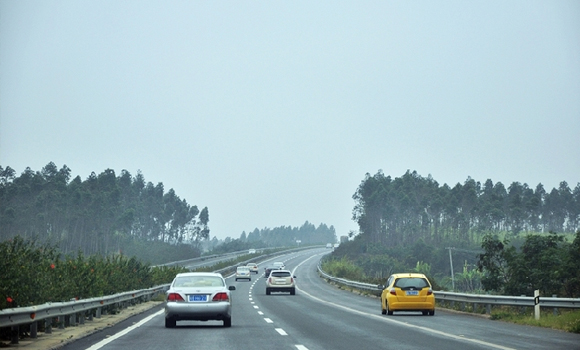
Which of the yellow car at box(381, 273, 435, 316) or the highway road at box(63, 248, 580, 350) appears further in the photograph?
the yellow car at box(381, 273, 435, 316)

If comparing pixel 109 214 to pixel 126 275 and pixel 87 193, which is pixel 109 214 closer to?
pixel 87 193

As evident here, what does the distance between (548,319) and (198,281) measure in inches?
416

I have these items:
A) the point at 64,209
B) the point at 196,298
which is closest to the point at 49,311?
the point at 196,298

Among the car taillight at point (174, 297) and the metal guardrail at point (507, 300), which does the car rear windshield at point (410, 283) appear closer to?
the metal guardrail at point (507, 300)

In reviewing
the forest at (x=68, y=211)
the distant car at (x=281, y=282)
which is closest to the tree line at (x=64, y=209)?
the forest at (x=68, y=211)

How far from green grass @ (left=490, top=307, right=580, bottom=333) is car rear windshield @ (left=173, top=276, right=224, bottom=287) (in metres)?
Result: 9.31

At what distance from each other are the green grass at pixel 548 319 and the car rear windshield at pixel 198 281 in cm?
931

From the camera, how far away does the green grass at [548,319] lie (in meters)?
19.9

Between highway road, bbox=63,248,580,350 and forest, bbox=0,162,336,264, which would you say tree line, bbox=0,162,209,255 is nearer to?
forest, bbox=0,162,336,264

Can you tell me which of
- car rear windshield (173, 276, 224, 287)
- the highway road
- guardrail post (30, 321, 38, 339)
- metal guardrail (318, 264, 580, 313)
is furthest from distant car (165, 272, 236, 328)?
metal guardrail (318, 264, 580, 313)

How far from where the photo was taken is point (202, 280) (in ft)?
68.3

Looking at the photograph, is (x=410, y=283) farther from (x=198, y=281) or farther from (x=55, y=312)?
(x=55, y=312)

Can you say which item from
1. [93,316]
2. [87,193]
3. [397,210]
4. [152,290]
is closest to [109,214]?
[87,193]

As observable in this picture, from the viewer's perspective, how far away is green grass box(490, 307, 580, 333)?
1989 centimetres
